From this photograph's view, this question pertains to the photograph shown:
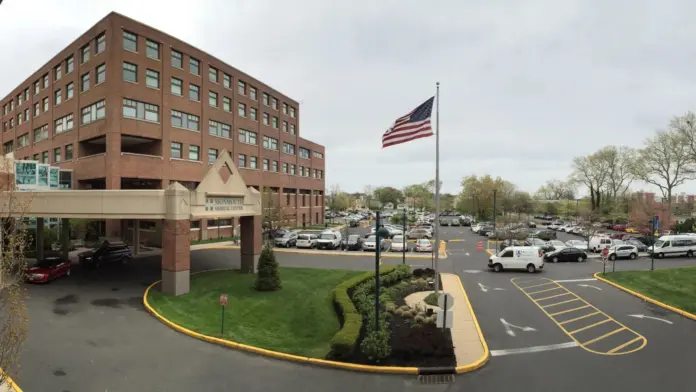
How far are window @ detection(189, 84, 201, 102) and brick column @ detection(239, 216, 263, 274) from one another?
25.4 metres

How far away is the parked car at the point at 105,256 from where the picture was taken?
1168 inches

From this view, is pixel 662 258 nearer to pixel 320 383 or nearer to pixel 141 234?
pixel 320 383

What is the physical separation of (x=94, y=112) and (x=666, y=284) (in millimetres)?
50500

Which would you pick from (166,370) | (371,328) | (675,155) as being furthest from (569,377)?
(675,155)

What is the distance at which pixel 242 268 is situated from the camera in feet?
90.6

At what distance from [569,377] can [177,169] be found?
41.6 meters

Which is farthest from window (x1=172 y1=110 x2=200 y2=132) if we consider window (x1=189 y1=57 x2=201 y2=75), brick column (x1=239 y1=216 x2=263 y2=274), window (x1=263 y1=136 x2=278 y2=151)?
brick column (x1=239 y1=216 x2=263 y2=274)

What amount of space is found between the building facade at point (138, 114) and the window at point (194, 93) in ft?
0.39

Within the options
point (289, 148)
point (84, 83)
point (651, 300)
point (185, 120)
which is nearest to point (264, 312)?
point (651, 300)

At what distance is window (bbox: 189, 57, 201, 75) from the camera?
46312 mm

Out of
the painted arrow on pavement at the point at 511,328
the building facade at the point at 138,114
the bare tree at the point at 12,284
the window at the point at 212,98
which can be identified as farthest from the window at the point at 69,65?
the painted arrow on pavement at the point at 511,328

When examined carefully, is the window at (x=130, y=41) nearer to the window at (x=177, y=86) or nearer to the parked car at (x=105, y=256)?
the window at (x=177, y=86)

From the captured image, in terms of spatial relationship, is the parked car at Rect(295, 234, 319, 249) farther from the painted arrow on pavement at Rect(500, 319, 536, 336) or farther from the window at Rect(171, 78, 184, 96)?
the painted arrow on pavement at Rect(500, 319, 536, 336)

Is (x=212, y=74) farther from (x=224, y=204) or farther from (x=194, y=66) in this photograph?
(x=224, y=204)
